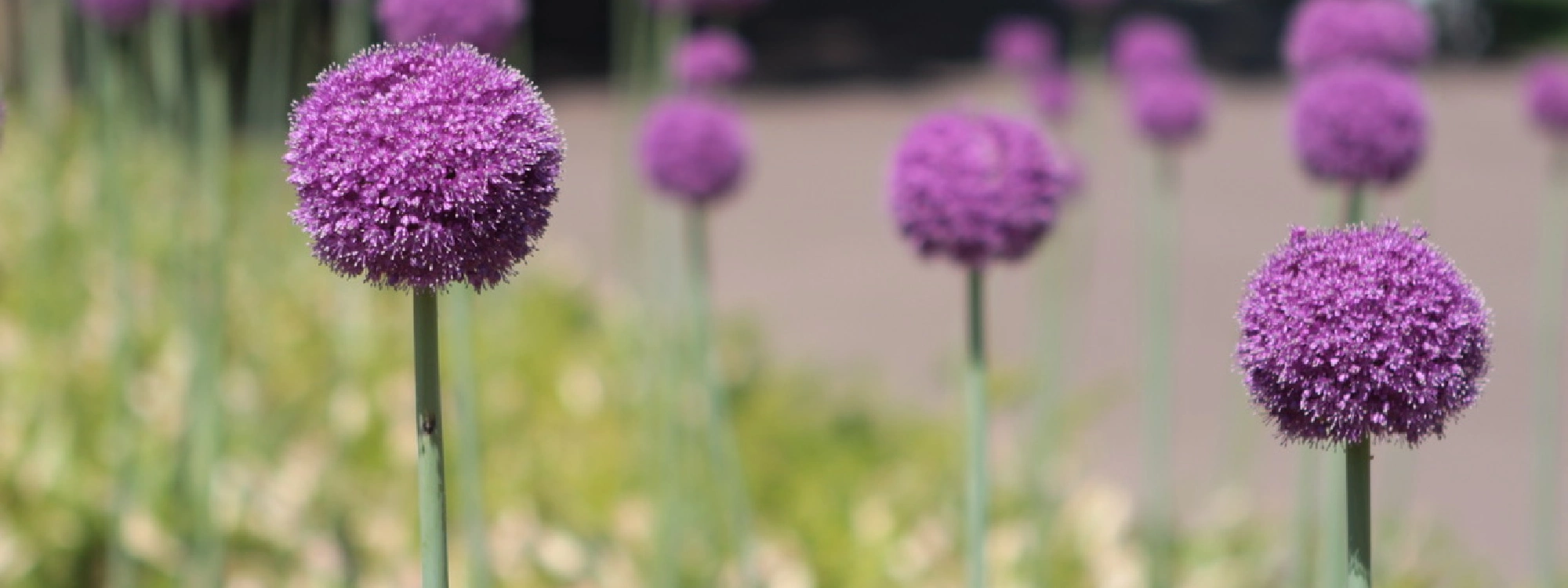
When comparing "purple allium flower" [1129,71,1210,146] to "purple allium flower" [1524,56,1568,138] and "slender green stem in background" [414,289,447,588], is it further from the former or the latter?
"slender green stem in background" [414,289,447,588]

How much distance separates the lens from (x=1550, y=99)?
11.0 feet

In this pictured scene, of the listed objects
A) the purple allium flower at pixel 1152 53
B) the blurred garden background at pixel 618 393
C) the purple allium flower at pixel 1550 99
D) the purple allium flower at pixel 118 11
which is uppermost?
the purple allium flower at pixel 118 11

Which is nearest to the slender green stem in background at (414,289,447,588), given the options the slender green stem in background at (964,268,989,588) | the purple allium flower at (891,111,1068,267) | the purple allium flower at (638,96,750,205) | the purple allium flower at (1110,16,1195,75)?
the slender green stem in background at (964,268,989,588)

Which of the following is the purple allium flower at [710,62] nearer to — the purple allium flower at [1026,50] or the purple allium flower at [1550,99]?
the purple allium flower at [1026,50]

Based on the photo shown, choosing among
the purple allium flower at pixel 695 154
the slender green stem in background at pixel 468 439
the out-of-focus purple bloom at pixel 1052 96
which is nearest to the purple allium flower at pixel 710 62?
the purple allium flower at pixel 695 154

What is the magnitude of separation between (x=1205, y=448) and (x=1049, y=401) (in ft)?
6.47

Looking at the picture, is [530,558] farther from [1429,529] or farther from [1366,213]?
[1429,529]

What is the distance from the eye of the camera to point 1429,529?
14.3 ft

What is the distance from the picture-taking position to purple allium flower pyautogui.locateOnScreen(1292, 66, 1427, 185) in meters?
2.29

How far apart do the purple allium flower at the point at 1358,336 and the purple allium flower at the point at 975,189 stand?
2.83 feet

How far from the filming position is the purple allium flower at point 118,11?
3.76 m

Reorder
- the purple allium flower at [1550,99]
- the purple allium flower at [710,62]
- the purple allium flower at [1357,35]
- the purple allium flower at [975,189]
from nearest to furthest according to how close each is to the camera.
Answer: the purple allium flower at [975,189] < the purple allium flower at [1357,35] < the purple allium flower at [1550,99] < the purple allium flower at [710,62]

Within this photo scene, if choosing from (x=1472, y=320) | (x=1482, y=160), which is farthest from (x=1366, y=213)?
(x=1482, y=160)

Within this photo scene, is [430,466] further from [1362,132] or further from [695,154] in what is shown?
[695,154]
